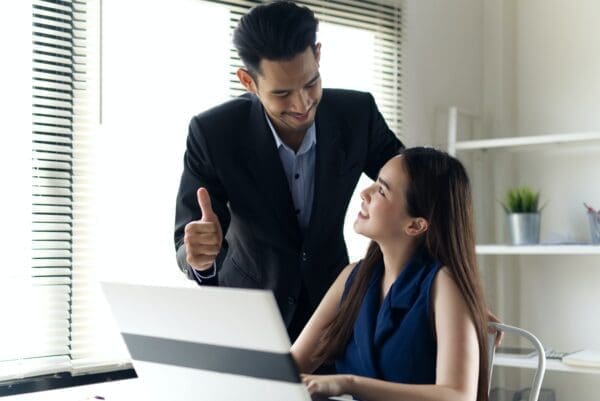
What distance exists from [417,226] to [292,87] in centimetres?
39


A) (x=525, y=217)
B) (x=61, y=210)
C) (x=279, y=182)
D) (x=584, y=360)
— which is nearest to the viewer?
(x=279, y=182)

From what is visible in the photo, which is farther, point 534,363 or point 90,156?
point 534,363

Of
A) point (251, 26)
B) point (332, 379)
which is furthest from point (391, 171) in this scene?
point (332, 379)

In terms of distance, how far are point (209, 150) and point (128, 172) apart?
26.0 inches

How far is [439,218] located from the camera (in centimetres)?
173

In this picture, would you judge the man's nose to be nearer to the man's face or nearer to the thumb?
the man's face

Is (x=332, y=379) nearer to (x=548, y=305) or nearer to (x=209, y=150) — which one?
(x=209, y=150)

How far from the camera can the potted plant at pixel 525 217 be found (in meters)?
3.27

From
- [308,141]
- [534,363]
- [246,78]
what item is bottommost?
[534,363]

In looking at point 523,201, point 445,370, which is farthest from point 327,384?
point 523,201

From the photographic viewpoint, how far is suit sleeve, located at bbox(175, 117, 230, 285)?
2.01 m

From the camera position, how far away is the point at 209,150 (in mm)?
2021

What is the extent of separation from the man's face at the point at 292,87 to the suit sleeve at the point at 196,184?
214 millimetres

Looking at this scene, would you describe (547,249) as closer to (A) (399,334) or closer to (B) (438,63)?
(B) (438,63)
